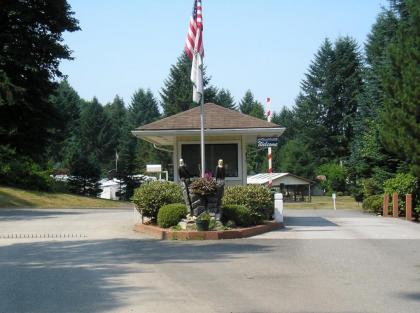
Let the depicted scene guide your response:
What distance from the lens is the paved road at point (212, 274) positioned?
26.6 ft

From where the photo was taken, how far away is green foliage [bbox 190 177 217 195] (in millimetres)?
16047

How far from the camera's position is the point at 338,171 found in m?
72.7

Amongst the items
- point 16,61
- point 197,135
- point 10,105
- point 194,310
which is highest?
point 16,61

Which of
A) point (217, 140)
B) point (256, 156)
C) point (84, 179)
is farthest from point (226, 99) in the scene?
point (217, 140)

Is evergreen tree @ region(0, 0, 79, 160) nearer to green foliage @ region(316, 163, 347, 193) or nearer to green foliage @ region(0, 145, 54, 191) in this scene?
green foliage @ region(0, 145, 54, 191)

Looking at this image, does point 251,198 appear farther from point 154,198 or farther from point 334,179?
point 334,179

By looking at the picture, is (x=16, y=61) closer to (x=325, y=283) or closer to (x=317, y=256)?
(x=317, y=256)

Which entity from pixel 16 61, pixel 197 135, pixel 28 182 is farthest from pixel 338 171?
pixel 197 135

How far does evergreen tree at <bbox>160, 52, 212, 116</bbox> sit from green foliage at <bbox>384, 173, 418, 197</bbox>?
4120 centimetres

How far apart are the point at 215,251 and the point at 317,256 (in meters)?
2.20

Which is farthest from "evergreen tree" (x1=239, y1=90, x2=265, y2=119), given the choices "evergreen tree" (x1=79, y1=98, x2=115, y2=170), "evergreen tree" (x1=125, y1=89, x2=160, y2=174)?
"evergreen tree" (x1=79, y1=98, x2=115, y2=170)

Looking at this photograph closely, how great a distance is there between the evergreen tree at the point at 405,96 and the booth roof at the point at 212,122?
1067 centimetres

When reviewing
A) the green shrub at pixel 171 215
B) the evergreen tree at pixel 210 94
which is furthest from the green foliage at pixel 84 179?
the green shrub at pixel 171 215

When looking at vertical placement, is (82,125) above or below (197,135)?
above
